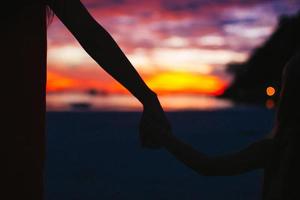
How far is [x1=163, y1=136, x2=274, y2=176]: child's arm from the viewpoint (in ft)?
5.79

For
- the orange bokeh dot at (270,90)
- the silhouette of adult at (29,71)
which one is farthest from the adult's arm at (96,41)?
the orange bokeh dot at (270,90)

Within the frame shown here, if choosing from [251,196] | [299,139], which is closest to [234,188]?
[251,196]

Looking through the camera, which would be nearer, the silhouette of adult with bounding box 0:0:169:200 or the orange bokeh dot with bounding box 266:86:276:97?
the silhouette of adult with bounding box 0:0:169:200

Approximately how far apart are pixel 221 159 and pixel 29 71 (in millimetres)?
836

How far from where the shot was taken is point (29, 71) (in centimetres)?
173

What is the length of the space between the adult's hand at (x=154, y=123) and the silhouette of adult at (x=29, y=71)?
7.1 inches

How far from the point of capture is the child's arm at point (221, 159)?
5.79 feet

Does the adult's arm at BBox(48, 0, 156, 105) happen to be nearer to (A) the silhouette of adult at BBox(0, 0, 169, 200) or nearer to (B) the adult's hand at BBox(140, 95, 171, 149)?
(A) the silhouette of adult at BBox(0, 0, 169, 200)

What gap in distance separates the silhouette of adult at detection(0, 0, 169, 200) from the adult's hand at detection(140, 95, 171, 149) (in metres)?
0.18

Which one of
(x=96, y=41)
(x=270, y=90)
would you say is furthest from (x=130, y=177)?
(x=270, y=90)

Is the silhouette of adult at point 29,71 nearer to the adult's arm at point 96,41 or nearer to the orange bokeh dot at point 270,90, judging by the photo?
the adult's arm at point 96,41

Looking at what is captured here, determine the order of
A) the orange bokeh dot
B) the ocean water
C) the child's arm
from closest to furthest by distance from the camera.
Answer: the child's arm, the ocean water, the orange bokeh dot

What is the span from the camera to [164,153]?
12852mm

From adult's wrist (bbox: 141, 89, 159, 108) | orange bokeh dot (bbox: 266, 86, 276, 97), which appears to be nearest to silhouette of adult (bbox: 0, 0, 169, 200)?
adult's wrist (bbox: 141, 89, 159, 108)
